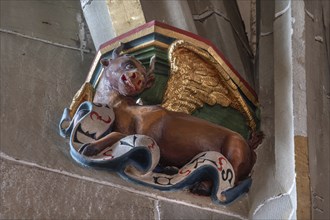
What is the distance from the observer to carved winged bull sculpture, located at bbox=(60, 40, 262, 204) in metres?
2.05

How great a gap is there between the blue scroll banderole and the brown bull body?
0.08 ft

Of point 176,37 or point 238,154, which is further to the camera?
point 176,37

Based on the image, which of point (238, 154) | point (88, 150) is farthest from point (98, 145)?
point (238, 154)

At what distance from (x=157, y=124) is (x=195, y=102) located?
15 centimetres

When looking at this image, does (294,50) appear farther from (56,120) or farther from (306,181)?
(56,120)

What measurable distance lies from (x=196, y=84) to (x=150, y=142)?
9.6 inches

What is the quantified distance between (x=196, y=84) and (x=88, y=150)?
32cm

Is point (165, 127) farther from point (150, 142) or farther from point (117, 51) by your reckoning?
A: point (117, 51)

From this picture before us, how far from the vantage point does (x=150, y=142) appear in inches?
80.4

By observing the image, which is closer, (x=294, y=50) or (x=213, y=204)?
(x=213, y=204)

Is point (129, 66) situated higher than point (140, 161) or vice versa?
point (129, 66)

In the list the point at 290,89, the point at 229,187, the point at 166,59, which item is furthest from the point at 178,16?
the point at 229,187

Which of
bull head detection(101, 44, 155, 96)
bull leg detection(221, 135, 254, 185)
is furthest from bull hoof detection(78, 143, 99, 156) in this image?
bull leg detection(221, 135, 254, 185)

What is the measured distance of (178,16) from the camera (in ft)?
7.74
